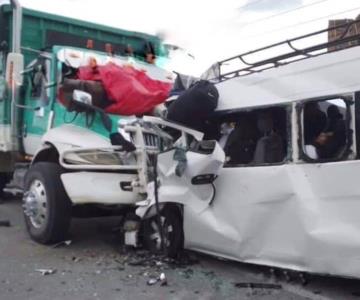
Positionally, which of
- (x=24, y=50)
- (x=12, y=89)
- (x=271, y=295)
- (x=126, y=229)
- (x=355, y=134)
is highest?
(x=24, y=50)

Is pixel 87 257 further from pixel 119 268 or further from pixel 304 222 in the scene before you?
pixel 304 222

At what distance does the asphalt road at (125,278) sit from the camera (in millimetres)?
5418

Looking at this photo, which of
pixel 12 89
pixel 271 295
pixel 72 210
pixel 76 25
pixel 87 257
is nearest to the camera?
pixel 271 295

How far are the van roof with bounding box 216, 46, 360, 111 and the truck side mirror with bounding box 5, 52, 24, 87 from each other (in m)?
3.23

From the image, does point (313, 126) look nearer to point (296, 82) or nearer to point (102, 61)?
point (296, 82)

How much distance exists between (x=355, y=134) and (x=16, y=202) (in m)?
7.57

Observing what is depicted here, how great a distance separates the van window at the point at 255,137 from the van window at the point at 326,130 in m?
0.25

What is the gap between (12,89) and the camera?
8.75m

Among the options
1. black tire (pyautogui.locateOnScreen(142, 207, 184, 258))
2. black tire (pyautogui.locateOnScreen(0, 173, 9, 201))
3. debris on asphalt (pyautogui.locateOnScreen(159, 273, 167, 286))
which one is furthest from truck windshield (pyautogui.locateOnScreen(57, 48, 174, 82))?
black tire (pyautogui.locateOnScreen(0, 173, 9, 201))

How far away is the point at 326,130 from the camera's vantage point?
5.30 m

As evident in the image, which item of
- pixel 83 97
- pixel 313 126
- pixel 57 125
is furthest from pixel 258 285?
pixel 57 125

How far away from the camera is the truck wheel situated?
23.3 ft

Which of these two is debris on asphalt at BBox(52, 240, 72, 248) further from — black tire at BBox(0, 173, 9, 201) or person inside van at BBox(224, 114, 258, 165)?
black tire at BBox(0, 173, 9, 201)

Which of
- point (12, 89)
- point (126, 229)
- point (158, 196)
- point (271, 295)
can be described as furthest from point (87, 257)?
point (12, 89)
